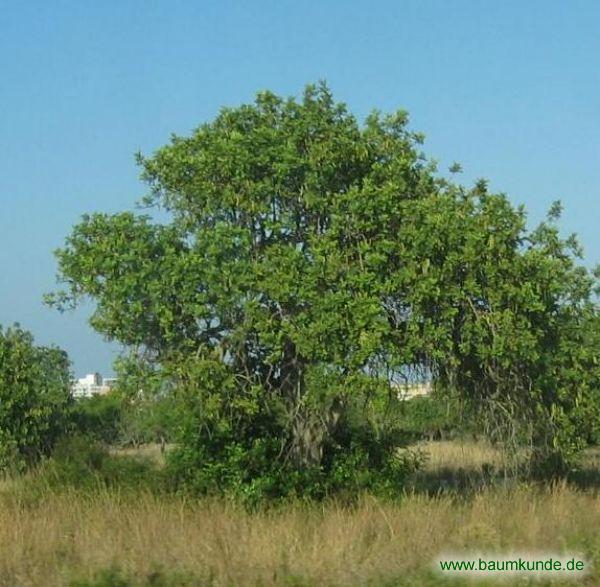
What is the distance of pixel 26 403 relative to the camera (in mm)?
31312

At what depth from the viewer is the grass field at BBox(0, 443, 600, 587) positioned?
8.11 meters

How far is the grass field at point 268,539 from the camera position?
26.6ft

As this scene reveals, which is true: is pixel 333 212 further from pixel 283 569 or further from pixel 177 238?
pixel 283 569

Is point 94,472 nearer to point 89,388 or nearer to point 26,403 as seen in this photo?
point 26,403

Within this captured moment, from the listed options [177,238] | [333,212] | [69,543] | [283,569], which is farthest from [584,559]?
[177,238]

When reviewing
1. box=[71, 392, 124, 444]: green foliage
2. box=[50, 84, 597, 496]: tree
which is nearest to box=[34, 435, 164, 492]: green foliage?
box=[50, 84, 597, 496]: tree

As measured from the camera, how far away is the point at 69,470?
1812 cm

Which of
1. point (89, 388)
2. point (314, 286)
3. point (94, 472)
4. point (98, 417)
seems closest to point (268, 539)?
point (314, 286)

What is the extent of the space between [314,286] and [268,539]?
4.44 m

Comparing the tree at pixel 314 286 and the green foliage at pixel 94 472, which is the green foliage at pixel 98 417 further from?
the tree at pixel 314 286

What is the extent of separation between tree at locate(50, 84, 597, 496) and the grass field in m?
2.02

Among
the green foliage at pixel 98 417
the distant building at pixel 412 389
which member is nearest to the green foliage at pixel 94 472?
the distant building at pixel 412 389

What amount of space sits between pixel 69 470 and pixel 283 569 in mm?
10632

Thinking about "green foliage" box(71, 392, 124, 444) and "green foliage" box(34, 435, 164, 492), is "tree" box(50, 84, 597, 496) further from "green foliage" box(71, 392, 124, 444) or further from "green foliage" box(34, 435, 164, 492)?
"green foliage" box(71, 392, 124, 444)
